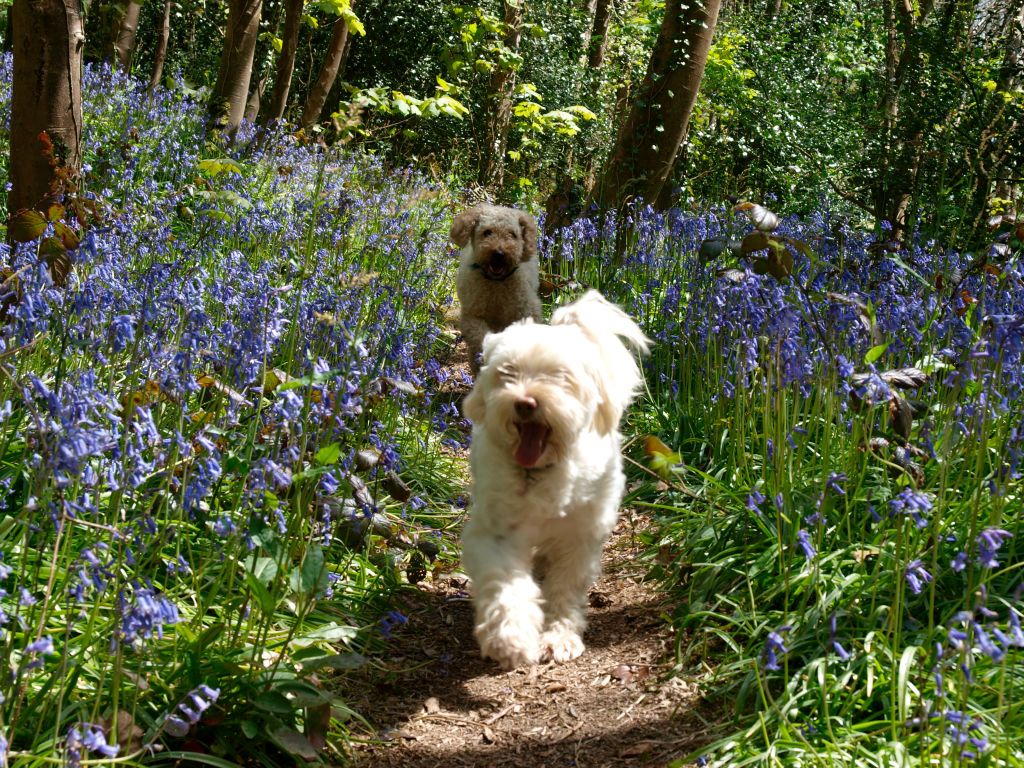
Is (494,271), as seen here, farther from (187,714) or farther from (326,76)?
(326,76)

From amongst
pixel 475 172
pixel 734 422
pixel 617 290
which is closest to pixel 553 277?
pixel 617 290

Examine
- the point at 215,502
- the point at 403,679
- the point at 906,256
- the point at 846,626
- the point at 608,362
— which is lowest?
the point at 403,679

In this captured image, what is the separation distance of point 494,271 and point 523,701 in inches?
185

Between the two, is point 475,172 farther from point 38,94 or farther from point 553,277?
point 38,94

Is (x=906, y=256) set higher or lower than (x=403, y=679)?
higher

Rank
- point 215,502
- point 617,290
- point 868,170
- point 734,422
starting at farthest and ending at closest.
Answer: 1. point 868,170
2. point 617,290
3. point 734,422
4. point 215,502

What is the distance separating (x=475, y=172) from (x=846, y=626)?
14.3 m

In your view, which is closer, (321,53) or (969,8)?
(969,8)

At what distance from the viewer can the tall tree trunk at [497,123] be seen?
15984 millimetres

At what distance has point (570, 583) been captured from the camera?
4105 mm

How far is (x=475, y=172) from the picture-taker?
16922 mm

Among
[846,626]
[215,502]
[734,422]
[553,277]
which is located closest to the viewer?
[846,626]

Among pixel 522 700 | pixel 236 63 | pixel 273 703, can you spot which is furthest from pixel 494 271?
pixel 273 703

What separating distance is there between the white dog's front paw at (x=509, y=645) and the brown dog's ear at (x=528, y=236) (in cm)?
486
